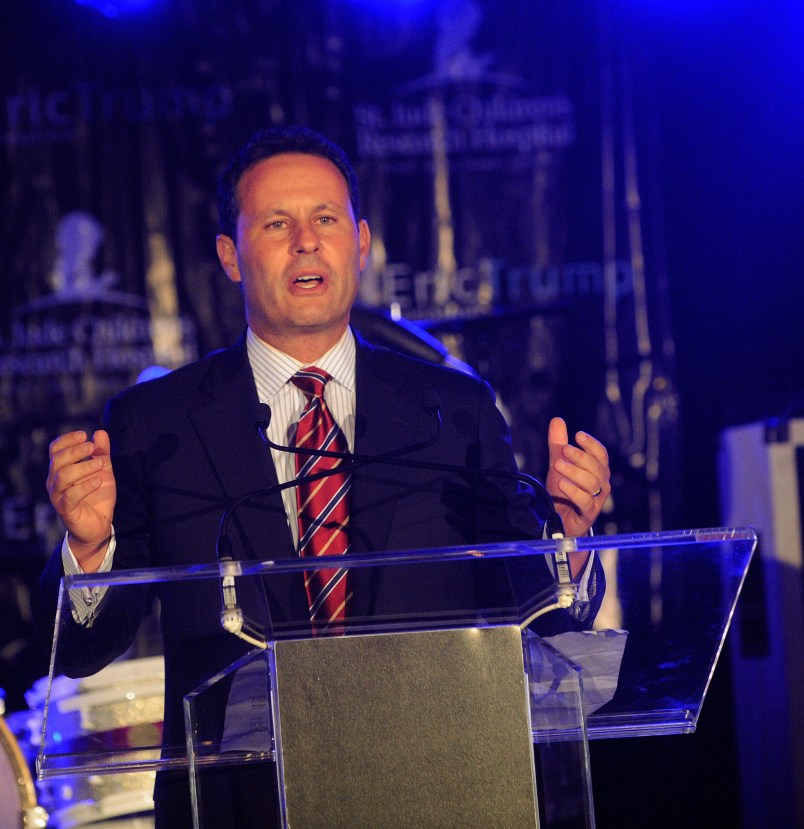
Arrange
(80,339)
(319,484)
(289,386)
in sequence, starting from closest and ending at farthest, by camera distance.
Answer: (319,484) → (289,386) → (80,339)

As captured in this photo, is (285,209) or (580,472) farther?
(285,209)

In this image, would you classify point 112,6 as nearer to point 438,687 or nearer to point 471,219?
point 471,219

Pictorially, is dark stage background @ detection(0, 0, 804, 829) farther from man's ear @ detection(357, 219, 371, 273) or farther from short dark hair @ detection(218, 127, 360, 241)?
short dark hair @ detection(218, 127, 360, 241)

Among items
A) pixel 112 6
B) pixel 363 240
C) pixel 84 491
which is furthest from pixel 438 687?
pixel 112 6

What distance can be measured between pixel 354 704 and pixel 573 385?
105 inches

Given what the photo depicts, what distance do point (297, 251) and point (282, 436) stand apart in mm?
392

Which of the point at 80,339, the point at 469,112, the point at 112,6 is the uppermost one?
the point at 112,6

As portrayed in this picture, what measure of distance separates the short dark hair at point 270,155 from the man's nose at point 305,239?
151 mm

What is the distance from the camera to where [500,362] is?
3.86 meters

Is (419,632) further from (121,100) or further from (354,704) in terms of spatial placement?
(121,100)

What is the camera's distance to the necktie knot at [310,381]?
2207 millimetres

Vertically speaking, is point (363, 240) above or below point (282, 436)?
above

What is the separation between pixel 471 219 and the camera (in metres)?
3.93

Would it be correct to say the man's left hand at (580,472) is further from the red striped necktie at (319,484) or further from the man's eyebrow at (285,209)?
the man's eyebrow at (285,209)
